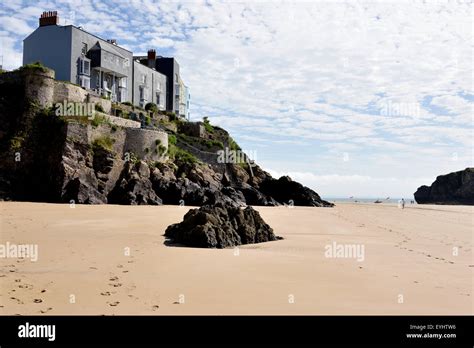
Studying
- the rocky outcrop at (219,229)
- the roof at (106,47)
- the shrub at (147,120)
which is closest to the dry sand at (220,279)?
the rocky outcrop at (219,229)

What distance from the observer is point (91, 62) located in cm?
4572

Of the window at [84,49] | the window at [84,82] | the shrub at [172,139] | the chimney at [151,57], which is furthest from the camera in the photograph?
the chimney at [151,57]

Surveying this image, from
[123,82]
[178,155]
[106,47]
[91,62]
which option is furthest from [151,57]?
[178,155]

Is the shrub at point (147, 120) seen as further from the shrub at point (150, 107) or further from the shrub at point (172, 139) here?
the shrub at point (150, 107)

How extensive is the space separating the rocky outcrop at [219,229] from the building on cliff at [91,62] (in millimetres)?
32161

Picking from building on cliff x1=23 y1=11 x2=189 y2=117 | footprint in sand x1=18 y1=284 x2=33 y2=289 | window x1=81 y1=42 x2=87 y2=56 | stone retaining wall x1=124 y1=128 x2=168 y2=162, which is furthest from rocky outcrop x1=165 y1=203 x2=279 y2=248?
window x1=81 y1=42 x2=87 y2=56

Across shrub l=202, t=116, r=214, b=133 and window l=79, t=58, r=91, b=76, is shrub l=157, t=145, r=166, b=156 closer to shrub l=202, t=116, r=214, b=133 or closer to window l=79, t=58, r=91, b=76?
window l=79, t=58, r=91, b=76

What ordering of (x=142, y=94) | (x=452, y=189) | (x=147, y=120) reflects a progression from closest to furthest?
(x=147, y=120), (x=142, y=94), (x=452, y=189)

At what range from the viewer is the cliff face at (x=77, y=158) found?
91.1 ft

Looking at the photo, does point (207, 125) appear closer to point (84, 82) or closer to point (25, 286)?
point (84, 82)

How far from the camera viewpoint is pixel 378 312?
5.38m

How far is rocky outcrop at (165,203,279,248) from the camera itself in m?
11.1

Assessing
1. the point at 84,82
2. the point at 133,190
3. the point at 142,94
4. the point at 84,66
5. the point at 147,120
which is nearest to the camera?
the point at 133,190

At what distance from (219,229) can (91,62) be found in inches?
1591
